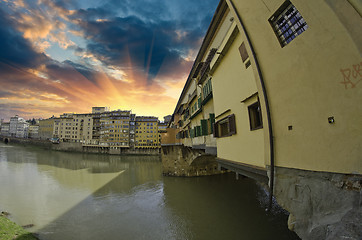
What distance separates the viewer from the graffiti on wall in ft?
9.14

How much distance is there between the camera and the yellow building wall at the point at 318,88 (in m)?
2.85

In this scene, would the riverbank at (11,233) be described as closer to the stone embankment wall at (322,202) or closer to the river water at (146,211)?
the river water at (146,211)

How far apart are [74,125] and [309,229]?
99.4m

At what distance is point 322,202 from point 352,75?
2.50 m

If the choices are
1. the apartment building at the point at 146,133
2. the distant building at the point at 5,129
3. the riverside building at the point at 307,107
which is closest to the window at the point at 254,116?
the riverside building at the point at 307,107

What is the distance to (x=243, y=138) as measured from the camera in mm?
6211

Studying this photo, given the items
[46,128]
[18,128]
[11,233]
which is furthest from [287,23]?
[18,128]

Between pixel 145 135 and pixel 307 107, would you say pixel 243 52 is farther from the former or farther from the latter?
pixel 145 135

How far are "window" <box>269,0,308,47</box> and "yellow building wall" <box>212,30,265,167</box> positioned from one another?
138 cm

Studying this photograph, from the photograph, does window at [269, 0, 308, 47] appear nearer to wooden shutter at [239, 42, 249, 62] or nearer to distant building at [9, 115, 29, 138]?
wooden shutter at [239, 42, 249, 62]

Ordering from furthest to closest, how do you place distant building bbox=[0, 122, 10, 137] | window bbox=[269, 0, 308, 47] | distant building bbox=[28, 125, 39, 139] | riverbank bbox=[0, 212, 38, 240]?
distant building bbox=[0, 122, 10, 137] → distant building bbox=[28, 125, 39, 139] → riverbank bbox=[0, 212, 38, 240] → window bbox=[269, 0, 308, 47]

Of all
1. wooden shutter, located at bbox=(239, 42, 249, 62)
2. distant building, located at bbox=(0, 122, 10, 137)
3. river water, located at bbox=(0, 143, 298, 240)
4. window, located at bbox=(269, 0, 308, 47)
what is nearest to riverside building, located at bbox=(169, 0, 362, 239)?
window, located at bbox=(269, 0, 308, 47)

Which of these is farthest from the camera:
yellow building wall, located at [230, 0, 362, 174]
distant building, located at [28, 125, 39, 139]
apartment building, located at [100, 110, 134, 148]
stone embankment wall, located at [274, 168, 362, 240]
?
distant building, located at [28, 125, 39, 139]


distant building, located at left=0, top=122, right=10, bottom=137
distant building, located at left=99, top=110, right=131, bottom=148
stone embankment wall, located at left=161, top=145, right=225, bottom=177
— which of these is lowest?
stone embankment wall, located at left=161, top=145, right=225, bottom=177
